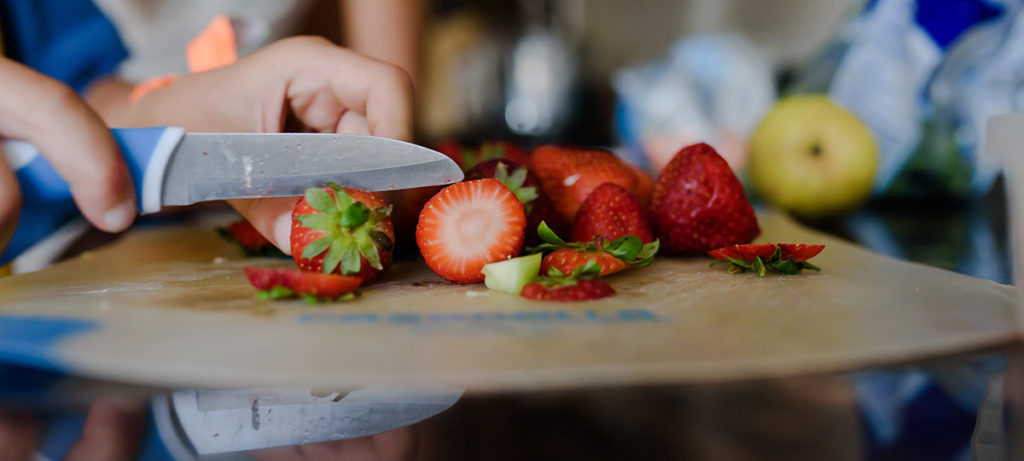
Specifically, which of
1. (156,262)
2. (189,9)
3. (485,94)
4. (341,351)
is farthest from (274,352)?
(485,94)

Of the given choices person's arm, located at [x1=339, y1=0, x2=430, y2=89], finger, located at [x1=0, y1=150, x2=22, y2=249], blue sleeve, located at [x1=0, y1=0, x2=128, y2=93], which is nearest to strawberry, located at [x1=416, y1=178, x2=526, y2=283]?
finger, located at [x1=0, y1=150, x2=22, y2=249]

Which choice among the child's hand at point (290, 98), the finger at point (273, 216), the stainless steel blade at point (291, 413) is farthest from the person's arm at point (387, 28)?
the stainless steel blade at point (291, 413)

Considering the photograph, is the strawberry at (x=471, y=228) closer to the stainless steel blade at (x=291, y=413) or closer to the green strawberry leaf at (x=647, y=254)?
the green strawberry leaf at (x=647, y=254)

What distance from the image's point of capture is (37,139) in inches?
22.0

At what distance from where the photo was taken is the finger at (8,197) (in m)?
0.56

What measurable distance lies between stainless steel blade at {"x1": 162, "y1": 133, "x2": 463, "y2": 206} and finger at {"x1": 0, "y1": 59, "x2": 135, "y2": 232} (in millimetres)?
55

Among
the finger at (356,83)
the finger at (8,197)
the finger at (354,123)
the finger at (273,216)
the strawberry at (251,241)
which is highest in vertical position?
the finger at (356,83)

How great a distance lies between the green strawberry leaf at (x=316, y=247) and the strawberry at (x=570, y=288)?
0.57 ft

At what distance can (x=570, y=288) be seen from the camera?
20.8 inches

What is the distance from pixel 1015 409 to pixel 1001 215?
100 cm

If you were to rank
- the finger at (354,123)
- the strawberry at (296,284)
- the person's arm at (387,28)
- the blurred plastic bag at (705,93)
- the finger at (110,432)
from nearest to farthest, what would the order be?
the finger at (110,432) < the strawberry at (296,284) < the finger at (354,123) < the person's arm at (387,28) < the blurred plastic bag at (705,93)

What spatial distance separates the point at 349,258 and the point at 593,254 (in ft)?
0.72

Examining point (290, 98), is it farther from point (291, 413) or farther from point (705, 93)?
point (705, 93)

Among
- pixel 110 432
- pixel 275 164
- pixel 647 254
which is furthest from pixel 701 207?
pixel 110 432
